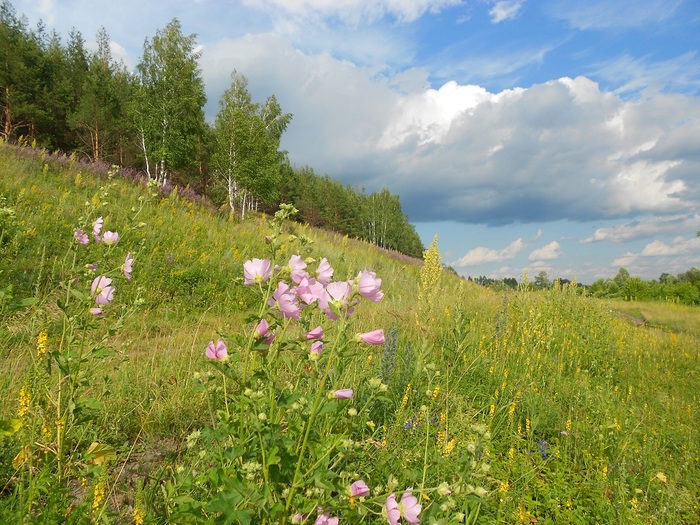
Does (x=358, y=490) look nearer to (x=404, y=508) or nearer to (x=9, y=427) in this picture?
(x=404, y=508)

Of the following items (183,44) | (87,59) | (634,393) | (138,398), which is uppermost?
(87,59)

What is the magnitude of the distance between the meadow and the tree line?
12245 mm

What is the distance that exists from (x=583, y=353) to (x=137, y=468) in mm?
4818

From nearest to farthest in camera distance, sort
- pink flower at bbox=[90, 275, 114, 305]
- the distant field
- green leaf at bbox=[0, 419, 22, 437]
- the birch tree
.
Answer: green leaf at bbox=[0, 419, 22, 437] → pink flower at bbox=[90, 275, 114, 305] → the distant field → the birch tree

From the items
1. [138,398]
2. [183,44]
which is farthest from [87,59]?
[138,398]

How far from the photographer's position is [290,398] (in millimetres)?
1104

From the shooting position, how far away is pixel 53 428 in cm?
171

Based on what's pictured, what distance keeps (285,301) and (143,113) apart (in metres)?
21.9

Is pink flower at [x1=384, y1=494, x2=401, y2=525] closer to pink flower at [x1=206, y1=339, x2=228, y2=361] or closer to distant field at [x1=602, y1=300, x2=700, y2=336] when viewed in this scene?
pink flower at [x1=206, y1=339, x2=228, y2=361]

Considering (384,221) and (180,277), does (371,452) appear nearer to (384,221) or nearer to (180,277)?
(180,277)

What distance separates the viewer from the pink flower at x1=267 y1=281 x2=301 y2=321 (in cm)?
107

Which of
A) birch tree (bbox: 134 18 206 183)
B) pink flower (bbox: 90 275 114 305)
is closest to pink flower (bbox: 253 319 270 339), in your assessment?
pink flower (bbox: 90 275 114 305)

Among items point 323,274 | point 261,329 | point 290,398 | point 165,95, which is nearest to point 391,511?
point 290,398

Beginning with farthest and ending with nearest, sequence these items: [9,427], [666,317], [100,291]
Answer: [666,317] < [100,291] < [9,427]
